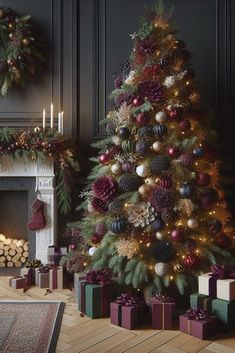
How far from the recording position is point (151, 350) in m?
Result: 2.03

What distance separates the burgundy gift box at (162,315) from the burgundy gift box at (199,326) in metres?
0.09

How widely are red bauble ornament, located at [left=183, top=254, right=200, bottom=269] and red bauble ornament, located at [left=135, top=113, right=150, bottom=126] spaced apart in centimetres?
94

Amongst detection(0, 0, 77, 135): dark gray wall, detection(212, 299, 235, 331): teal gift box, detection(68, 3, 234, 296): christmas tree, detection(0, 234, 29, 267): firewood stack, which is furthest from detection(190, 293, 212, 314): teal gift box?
detection(0, 0, 77, 135): dark gray wall

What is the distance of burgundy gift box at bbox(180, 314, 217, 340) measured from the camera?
216cm

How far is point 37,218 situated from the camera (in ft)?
11.3

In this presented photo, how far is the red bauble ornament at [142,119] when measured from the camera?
8.90ft

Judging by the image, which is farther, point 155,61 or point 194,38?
point 194,38

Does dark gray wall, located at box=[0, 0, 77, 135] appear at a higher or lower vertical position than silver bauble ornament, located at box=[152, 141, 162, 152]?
higher

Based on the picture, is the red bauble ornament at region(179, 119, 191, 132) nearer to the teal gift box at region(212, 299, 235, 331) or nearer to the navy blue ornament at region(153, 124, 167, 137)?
the navy blue ornament at region(153, 124, 167, 137)

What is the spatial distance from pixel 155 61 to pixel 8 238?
2.09 metres

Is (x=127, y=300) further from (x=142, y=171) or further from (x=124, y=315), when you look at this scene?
(x=142, y=171)

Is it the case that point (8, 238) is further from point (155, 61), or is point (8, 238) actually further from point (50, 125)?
point (155, 61)

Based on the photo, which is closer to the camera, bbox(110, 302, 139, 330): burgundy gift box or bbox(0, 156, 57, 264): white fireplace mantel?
bbox(110, 302, 139, 330): burgundy gift box

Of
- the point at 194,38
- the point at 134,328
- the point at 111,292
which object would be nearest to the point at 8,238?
the point at 111,292
